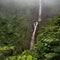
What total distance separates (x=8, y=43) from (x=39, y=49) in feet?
14.3

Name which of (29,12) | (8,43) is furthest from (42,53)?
(29,12)

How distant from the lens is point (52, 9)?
21531 millimetres

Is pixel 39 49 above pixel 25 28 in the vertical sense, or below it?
below

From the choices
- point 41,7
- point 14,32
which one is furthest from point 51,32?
point 41,7

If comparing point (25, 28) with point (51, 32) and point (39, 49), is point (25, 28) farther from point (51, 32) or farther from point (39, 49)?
Result: point (39, 49)

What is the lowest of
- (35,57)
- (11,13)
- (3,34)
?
(35,57)

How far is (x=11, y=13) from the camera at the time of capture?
20641 millimetres

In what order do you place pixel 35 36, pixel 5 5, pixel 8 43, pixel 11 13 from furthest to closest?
1. pixel 5 5
2. pixel 11 13
3. pixel 35 36
4. pixel 8 43

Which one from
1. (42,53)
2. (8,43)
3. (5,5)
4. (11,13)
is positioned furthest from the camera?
(5,5)

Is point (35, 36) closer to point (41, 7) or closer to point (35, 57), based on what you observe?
point (35, 57)

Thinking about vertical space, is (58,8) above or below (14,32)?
above

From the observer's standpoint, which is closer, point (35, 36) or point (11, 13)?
point (35, 36)

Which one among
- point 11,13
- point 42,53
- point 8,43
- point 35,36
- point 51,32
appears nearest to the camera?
point 42,53

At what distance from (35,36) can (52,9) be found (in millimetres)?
5872
